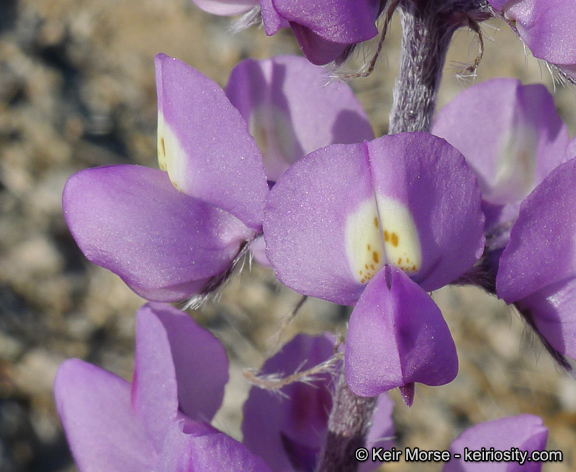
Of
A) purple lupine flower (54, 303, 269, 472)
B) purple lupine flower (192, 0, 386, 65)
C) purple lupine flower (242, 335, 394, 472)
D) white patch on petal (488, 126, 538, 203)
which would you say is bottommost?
purple lupine flower (242, 335, 394, 472)

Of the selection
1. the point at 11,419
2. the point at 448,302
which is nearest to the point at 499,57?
the point at 448,302

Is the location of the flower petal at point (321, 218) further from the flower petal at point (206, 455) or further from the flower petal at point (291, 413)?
the flower petal at point (291, 413)

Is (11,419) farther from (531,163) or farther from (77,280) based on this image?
(531,163)

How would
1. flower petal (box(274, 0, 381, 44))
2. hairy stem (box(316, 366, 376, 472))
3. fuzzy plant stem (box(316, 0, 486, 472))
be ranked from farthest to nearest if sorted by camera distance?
hairy stem (box(316, 366, 376, 472))
fuzzy plant stem (box(316, 0, 486, 472))
flower petal (box(274, 0, 381, 44))

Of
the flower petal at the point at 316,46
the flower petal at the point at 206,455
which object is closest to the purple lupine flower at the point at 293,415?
the flower petal at the point at 206,455

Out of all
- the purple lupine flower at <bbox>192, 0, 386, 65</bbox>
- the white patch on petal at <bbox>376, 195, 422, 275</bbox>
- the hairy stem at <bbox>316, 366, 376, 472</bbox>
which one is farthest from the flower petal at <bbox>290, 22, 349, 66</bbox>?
the hairy stem at <bbox>316, 366, 376, 472</bbox>

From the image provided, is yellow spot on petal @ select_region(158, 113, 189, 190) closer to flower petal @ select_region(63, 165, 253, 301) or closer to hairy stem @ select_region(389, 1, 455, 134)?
flower petal @ select_region(63, 165, 253, 301)

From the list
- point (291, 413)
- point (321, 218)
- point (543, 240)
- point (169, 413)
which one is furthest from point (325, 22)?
point (291, 413)

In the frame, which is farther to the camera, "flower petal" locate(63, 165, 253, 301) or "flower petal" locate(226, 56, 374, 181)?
"flower petal" locate(226, 56, 374, 181)
